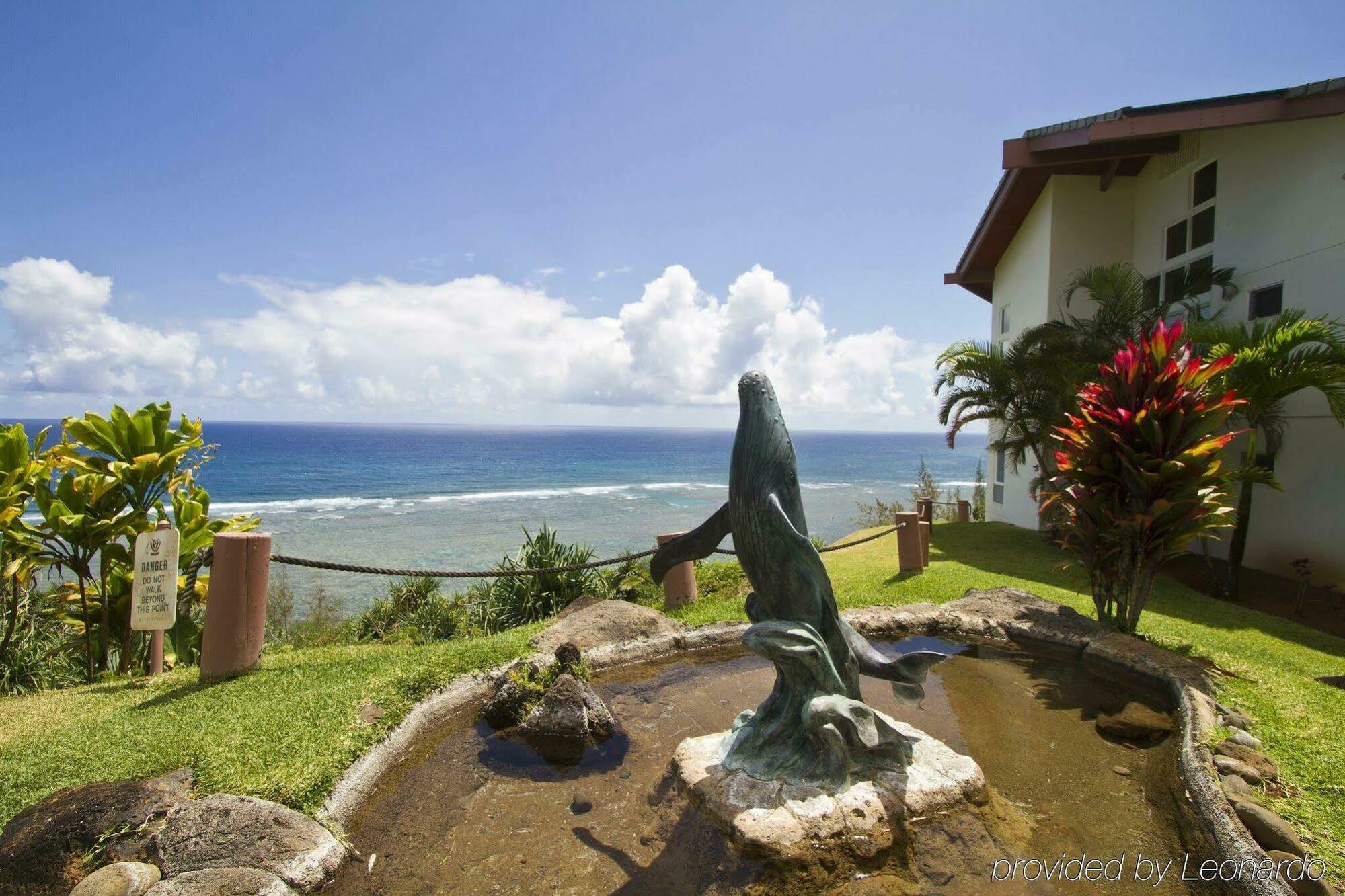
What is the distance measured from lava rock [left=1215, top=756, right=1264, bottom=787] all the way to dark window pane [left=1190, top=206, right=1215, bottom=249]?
35.5ft

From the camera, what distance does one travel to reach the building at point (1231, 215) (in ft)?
29.0

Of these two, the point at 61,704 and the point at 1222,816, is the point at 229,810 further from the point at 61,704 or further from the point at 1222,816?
the point at 1222,816

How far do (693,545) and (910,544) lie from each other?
6.03 meters

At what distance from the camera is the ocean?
78.6ft

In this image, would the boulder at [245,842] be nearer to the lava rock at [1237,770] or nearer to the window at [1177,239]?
the lava rock at [1237,770]

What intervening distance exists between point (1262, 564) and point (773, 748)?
1078 cm

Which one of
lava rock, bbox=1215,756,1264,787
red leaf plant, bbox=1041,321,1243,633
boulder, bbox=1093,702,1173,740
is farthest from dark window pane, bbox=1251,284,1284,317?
lava rock, bbox=1215,756,1264,787

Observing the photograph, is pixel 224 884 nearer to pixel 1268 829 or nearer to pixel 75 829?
pixel 75 829

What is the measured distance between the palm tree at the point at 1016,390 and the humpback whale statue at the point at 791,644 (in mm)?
8749

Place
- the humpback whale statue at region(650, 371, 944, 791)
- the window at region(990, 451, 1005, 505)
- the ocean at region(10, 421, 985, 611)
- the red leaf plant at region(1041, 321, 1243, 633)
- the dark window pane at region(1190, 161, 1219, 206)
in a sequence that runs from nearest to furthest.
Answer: the humpback whale statue at region(650, 371, 944, 791)
the red leaf plant at region(1041, 321, 1243, 633)
the dark window pane at region(1190, 161, 1219, 206)
the window at region(990, 451, 1005, 505)
the ocean at region(10, 421, 985, 611)

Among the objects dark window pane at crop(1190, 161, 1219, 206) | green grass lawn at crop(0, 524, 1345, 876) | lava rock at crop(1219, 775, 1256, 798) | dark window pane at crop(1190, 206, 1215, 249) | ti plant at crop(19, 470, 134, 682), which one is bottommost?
green grass lawn at crop(0, 524, 1345, 876)

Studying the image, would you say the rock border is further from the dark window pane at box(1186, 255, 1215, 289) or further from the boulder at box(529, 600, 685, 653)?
the dark window pane at box(1186, 255, 1215, 289)

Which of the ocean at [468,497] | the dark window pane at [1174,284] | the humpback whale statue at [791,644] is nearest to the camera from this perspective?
the humpback whale statue at [791,644]

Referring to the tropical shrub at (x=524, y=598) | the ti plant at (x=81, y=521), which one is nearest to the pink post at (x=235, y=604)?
the ti plant at (x=81, y=521)
